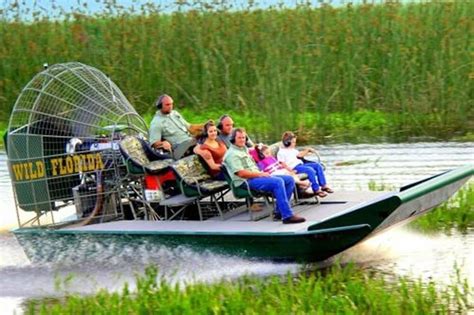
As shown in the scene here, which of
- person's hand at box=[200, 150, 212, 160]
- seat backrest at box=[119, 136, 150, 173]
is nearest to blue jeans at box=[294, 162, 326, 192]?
person's hand at box=[200, 150, 212, 160]

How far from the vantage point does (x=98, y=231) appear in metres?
13.4

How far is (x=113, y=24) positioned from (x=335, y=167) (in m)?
6.32

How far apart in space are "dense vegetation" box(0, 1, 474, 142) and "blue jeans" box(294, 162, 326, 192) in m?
7.81

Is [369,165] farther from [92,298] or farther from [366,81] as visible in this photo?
[92,298]

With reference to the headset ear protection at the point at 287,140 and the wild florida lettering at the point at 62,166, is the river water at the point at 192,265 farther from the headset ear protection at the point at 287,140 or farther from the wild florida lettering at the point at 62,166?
the headset ear protection at the point at 287,140

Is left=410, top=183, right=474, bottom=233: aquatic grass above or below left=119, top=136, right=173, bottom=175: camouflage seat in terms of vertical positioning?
below

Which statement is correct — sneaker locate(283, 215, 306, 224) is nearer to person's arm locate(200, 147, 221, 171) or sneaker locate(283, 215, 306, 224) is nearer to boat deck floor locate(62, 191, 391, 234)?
boat deck floor locate(62, 191, 391, 234)

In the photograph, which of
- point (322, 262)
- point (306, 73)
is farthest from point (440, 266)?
point (306, 73)

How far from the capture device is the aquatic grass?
1430 centimetres

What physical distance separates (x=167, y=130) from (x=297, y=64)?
8.22 metres

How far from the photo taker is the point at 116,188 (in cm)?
1416

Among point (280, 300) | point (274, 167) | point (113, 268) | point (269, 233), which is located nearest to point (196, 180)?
point (274, 167)

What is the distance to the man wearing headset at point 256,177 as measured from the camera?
12.7 meters

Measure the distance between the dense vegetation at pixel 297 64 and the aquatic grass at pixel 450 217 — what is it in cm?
673
